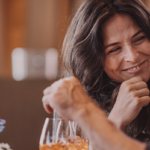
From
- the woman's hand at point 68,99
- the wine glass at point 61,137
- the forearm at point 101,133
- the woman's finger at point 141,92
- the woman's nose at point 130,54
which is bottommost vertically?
the wine glass at point 61,137

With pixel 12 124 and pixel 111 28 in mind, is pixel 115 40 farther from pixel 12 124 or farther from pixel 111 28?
pixel 12 124

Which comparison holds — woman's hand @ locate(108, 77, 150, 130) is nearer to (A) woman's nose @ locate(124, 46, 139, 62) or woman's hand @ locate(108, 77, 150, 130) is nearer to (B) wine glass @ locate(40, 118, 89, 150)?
(A) woman's nose @ locate(124, 46, 139, 62)

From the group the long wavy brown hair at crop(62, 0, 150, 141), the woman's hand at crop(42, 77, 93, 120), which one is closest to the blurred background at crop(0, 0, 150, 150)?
the long wavy brown hair at crop(62, 0, 150, 141)

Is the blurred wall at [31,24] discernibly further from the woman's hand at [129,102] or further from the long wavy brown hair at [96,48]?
the woman's hand at [129,102]

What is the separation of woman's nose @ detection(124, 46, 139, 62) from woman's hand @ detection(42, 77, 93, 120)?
0.43 m

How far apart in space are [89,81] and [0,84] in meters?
0.83

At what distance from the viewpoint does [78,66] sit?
4.46ft

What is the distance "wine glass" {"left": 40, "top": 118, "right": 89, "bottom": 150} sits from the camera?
2.83 ft

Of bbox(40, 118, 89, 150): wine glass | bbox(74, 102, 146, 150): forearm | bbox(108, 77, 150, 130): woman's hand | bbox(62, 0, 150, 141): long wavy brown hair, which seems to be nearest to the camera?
bbox(74, 102, 146, 150): forearm

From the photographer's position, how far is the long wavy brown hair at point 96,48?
1.23 meters

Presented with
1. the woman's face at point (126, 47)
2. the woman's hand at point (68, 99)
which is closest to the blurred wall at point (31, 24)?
the woman's face at point (126, 47)

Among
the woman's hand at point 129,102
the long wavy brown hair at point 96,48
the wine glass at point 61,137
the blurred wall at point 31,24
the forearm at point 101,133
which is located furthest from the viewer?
the blurred wall at point 31,24

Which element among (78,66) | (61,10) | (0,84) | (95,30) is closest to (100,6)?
(95,30)

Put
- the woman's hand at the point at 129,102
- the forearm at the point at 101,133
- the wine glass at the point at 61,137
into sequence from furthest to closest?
the woman's hand at the point at 129,102, the wine glass at the point at 61,137, the forearm at the point at 101,133
